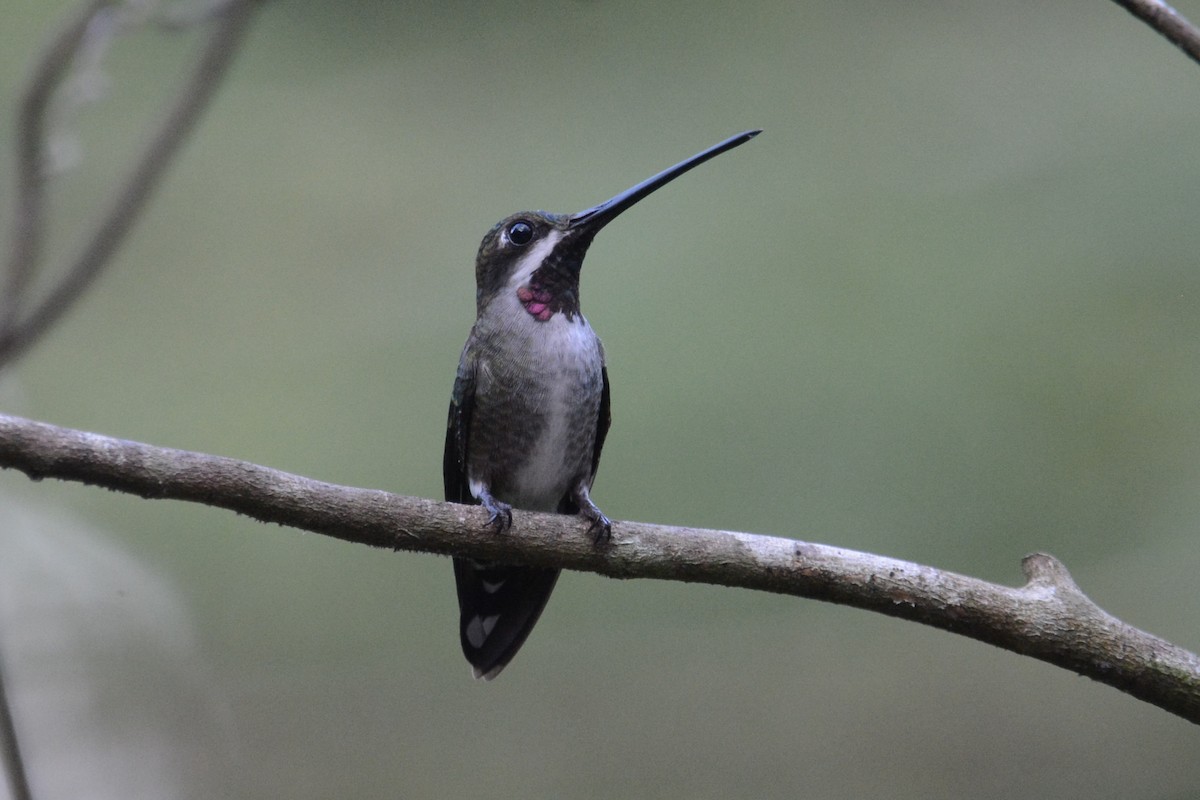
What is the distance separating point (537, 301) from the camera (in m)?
3.50

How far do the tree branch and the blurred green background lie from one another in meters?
4.13

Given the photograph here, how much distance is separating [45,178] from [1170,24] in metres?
3.53

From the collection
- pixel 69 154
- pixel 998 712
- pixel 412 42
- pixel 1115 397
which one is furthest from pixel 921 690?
pixel 412 42

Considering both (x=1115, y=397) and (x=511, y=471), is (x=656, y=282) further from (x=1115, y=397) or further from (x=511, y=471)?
(x=511, y=471)

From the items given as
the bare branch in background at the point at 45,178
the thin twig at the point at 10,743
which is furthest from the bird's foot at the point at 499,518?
the bare branch in background at the point at 45,178

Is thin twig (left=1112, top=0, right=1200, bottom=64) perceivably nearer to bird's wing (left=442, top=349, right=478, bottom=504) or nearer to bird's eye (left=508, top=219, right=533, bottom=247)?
bird's eye (left=508, top=219, right=533, bottom=247)

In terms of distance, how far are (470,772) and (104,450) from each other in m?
5.94

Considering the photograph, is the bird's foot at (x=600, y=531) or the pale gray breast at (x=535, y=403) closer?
the bird's foot at (x=600, y=531)

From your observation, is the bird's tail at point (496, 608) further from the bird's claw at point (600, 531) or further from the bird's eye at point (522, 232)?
the bird's eye at point (522, 232)

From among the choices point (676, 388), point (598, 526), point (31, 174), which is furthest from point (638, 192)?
point (676, 388)

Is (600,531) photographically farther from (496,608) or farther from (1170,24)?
(1170,24)

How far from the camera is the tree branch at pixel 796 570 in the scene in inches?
92.0

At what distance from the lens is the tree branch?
2336 millimetres

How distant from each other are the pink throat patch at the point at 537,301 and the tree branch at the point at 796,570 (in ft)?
3.18
